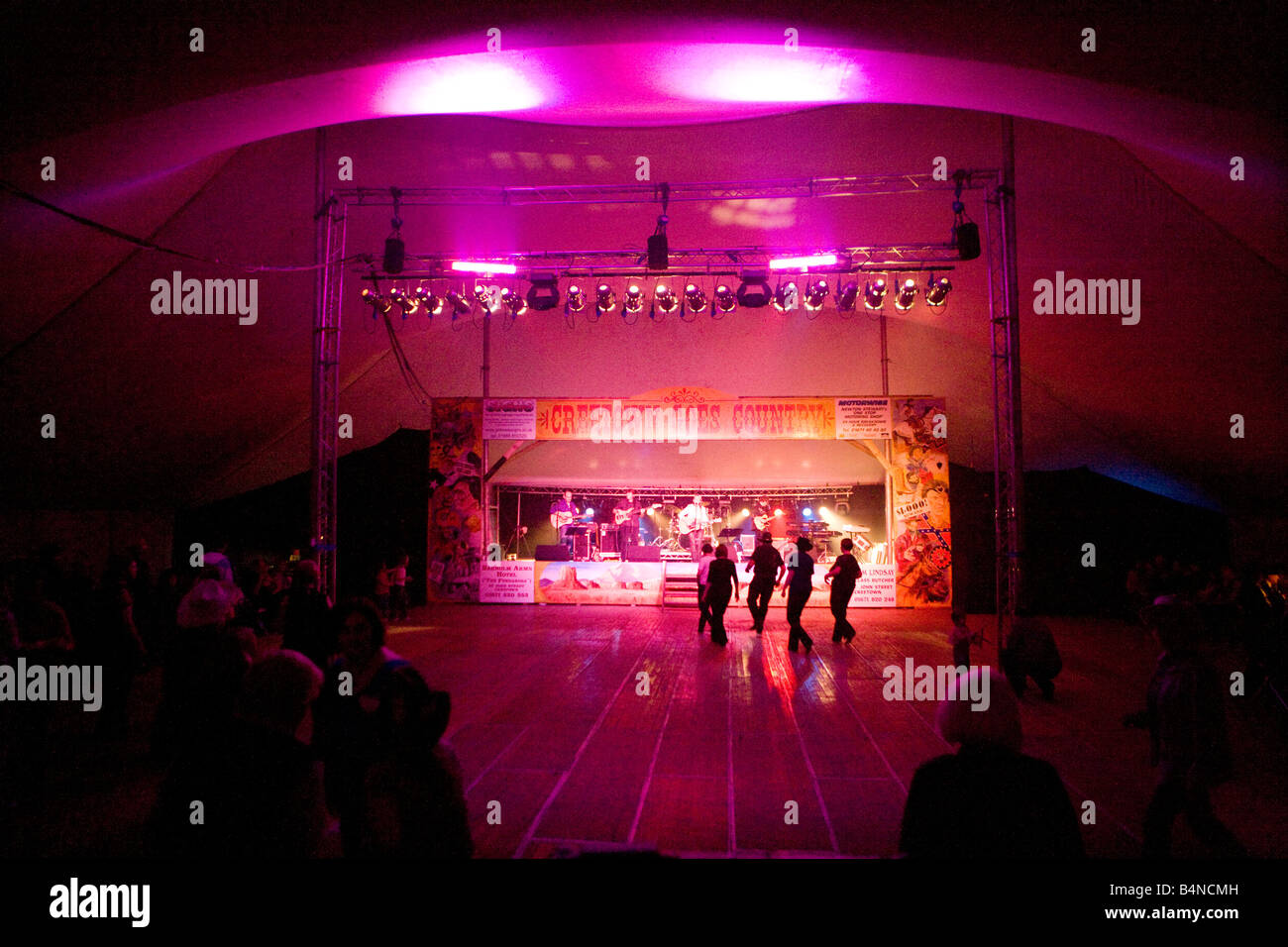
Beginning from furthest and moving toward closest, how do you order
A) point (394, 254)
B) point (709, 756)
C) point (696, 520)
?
point (696, 520) < point (394, 254) < point (709, 756)

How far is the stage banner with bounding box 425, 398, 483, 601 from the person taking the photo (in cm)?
1400

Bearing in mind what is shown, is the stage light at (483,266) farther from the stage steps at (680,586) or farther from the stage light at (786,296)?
the stage steps at (680,586)

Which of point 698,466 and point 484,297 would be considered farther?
point 698,466

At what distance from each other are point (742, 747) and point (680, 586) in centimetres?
889

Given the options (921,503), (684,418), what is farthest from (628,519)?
(921,503)

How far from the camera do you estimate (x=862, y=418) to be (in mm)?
13578

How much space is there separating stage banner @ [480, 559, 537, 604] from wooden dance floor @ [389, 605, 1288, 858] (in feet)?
14.1

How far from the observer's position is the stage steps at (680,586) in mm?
13969

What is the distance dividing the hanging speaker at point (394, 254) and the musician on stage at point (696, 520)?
8513mm

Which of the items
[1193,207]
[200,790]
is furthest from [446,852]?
[1193,207]

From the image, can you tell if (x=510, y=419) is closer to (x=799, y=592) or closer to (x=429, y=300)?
(x=429, y=300)

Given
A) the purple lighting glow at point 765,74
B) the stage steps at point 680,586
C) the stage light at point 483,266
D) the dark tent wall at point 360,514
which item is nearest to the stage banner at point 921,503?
the stage steps at point 680,586

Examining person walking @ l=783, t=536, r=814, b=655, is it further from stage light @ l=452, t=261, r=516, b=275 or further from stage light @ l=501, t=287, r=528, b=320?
stage light @ l=452, t=261, r=516, b=275

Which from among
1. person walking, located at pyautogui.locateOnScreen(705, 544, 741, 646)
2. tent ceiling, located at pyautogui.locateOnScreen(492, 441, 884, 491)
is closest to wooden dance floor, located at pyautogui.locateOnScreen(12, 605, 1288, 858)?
person walking, located at pyautogui.locateOnScreen(705, 544, 741, 646)
